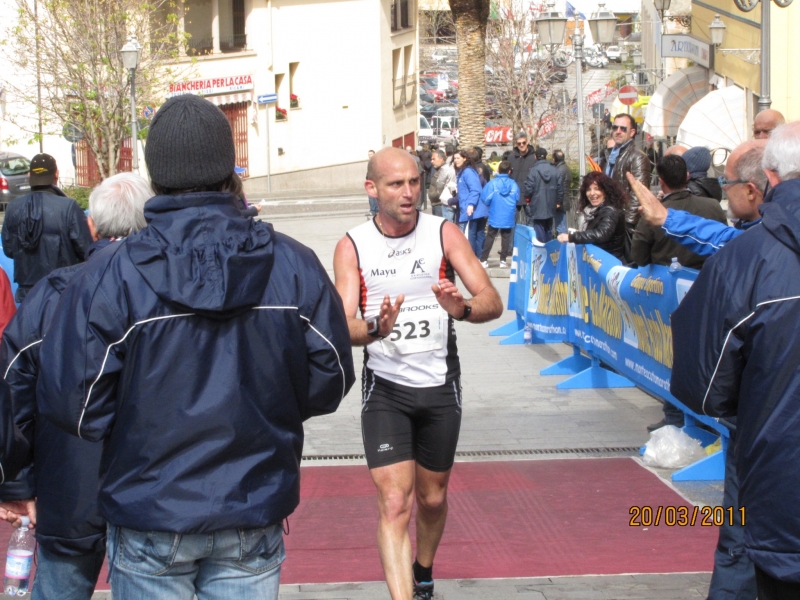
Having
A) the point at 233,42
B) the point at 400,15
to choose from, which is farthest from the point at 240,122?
the point at 400,15

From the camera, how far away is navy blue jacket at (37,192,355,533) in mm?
2457

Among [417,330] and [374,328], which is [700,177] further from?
[374,328]

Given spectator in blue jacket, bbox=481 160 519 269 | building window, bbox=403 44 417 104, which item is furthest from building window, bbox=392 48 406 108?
spectator in blue jacket, bbox=481 160 519 269

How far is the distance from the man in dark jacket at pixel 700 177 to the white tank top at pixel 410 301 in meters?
3.34

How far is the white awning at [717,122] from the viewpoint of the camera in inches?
859

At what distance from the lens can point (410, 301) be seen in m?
4.41

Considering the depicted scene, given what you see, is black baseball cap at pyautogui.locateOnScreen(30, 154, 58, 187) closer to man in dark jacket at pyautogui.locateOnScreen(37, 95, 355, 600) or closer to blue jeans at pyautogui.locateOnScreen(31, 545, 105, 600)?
blue jeans at pyautogui.locateOnScreen(31, 545, 105, 600)

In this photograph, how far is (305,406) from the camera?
272 cm

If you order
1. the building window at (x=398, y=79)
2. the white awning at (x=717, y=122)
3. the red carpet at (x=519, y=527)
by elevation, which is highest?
the building window at (x=398, y=79)

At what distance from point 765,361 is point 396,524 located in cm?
182

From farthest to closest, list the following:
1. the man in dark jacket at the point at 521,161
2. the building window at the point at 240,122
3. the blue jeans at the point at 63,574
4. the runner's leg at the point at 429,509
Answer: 1. the building window at the point at 240,122
2. the man in dark jacket at the point at 521,161
3. the runner's leg at the point at 429,509
4. the blue jeans at the point at 63,574

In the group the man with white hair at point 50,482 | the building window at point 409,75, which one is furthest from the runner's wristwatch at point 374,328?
the building window at point 409,75

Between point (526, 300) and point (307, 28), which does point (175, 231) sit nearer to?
point (526, 300)
